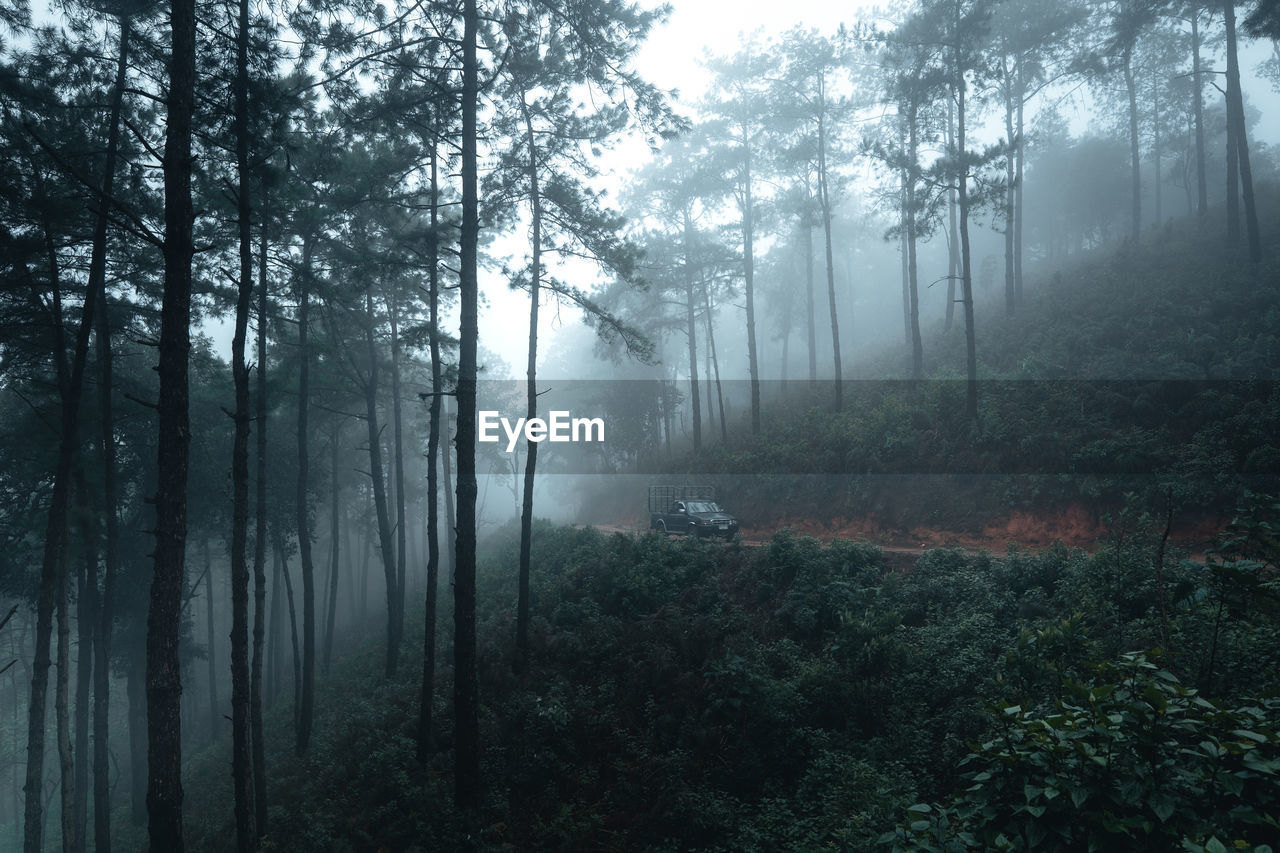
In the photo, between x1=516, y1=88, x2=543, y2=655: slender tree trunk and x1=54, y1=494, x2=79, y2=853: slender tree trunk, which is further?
x1=516, y1=88, x2=543, y2=655: slender tree trunk

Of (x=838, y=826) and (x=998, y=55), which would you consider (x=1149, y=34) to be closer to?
(x=998, y=55)

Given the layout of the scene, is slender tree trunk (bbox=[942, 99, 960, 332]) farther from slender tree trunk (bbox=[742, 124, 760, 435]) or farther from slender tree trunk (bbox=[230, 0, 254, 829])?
slender tree trunk (bbox=[230, 0, 254, 829])

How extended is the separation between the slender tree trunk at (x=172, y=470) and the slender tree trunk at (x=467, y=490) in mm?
3758

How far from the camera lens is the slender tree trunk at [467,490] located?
10211 millimetres

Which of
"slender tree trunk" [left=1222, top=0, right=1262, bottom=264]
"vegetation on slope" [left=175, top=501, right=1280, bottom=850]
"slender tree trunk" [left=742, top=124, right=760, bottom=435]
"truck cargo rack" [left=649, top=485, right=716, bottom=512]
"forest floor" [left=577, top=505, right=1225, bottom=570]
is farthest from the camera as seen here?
"slender tree trunk" [left=742, top=124, right=760, bottom=435]

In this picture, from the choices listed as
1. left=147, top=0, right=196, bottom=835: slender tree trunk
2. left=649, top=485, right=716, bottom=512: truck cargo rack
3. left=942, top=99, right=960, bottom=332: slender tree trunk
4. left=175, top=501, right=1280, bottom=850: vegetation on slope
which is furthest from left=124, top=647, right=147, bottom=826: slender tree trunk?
left=942, top=99, right=960, bottom=332: slender tree trunk

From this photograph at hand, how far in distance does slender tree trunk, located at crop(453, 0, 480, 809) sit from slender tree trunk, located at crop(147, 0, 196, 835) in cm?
376

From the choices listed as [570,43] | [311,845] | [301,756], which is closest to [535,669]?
[311,845]

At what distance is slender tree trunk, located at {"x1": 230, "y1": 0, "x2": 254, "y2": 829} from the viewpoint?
991 centimetres

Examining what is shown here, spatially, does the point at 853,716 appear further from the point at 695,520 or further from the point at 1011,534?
the point at 695,520

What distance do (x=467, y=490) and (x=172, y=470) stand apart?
165 inches

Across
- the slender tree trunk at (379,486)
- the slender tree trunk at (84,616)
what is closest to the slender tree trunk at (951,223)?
the slender tree trunk at (379,486)

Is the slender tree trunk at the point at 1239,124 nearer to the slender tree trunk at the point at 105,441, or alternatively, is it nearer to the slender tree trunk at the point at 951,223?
the slender tree trunk at the point at 951,223

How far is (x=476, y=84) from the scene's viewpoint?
10.9 m
